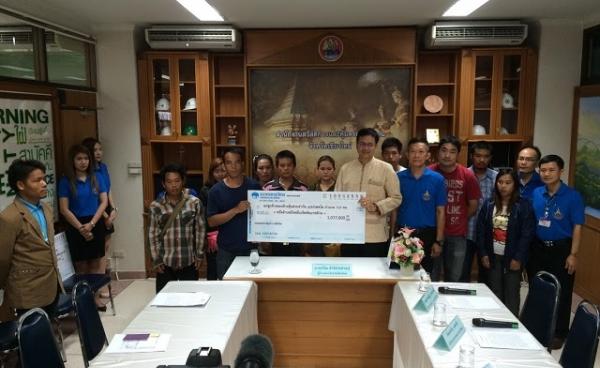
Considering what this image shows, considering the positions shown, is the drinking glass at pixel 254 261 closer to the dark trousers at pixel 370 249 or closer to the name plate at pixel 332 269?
the name plate at pixel 332 269

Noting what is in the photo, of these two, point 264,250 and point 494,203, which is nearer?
point 494,203

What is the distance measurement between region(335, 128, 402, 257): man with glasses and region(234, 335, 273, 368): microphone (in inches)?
97.9

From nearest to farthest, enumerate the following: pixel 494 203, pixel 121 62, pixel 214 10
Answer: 1. pixel 494 203
2. pixel 214 10
3. pixel 121 62

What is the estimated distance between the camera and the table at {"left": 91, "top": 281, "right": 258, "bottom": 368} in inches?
79.7

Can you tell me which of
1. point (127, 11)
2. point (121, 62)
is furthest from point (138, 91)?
point (127, 11)

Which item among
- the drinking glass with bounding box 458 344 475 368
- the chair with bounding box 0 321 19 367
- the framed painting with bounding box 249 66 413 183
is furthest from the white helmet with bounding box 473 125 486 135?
the chair with bounding box 0 321 19 367

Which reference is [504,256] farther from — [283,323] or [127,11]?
[127,11]

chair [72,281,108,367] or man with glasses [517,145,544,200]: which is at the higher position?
man with glasses [517,145,544,200]

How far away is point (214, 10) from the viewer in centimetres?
427

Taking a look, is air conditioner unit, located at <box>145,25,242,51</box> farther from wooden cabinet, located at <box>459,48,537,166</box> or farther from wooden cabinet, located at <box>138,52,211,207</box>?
wooden cabinet, located at <box>459,48,537,166</box>

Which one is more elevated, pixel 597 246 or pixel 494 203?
pixel 494 203

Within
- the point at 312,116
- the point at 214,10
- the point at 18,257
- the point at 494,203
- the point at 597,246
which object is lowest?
the point at 597,246

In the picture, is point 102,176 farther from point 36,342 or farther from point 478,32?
point 478,32

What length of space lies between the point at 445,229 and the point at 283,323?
1559mm
